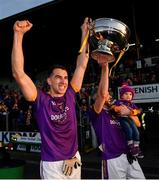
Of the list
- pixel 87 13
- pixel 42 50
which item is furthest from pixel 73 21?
pixel 42 50

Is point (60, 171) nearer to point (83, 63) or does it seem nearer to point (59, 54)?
point (83, 63)

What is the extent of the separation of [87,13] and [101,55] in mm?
12011

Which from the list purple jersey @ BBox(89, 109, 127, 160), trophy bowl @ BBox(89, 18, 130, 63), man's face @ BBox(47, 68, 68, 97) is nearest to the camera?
man's face @ BBox(47, 68, 68, 97)

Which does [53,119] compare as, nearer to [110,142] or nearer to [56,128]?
[56,128]

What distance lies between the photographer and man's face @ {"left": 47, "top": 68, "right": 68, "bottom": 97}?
142 inches

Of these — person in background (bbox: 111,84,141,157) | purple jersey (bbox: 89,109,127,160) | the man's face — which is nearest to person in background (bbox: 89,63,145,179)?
purple jersey (bbox: 89,109,127,160)

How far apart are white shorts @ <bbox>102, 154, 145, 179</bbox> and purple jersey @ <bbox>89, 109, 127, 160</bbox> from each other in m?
0.06

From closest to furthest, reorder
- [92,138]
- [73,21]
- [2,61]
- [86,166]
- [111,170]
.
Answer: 1. [111,170]
2. [86,166]
3. [92,138]
4. [73,21]
5. [2,61]

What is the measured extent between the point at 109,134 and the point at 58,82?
3.28 feet

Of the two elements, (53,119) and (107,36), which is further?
(107,36)

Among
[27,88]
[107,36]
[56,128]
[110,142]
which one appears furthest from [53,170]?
[107,36]

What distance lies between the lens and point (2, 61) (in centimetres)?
2406

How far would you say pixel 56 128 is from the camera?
349 cm

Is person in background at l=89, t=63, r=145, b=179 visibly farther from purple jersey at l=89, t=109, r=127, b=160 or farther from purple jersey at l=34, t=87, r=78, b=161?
purple jersey at l=34, t=87, r=78, b=161
